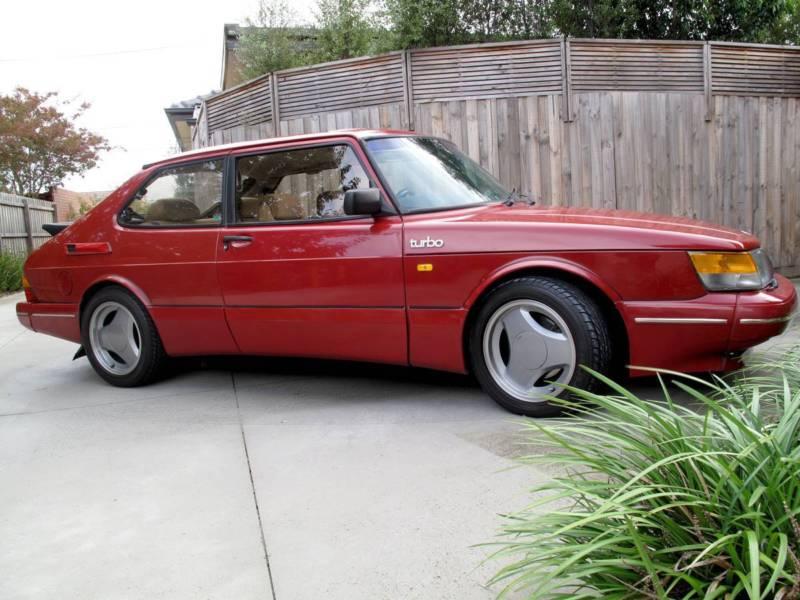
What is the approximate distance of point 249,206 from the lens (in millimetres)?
4730

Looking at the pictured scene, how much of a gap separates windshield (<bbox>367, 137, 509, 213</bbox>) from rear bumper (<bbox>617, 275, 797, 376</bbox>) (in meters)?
1.26

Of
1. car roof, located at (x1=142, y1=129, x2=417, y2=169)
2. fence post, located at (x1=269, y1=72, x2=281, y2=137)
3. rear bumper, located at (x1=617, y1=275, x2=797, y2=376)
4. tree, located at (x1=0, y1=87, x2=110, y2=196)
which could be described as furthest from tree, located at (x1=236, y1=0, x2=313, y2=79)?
tree, located at (x1=0, y1=87, x2=110, y2=196)

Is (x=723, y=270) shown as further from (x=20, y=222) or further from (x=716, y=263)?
(x=20, y=222)

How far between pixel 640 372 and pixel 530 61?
493 centimetres

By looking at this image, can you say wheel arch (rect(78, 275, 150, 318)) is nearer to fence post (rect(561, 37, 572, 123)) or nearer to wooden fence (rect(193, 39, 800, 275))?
wooden fence (rect(193, 39, 800, 275))

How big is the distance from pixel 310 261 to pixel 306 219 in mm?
285

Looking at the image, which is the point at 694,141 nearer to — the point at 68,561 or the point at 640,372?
the point at 640,372

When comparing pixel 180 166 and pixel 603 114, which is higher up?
pixel 603 114

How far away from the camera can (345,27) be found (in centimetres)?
1011

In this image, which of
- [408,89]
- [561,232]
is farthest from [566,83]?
[561,232]

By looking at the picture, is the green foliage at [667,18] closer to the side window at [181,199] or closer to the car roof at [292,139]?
the car roof at [292,139]

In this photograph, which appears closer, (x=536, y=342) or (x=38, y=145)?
(x=536, y=342)

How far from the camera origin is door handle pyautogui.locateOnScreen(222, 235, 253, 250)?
4.60 m

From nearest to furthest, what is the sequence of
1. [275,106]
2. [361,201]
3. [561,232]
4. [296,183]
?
[561,232] → [361,201] → [296,183] → [275,106]
